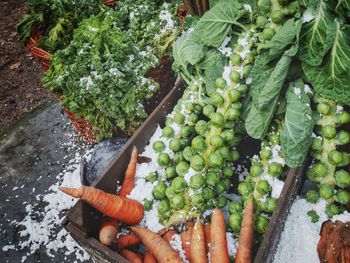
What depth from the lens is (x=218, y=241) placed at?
1.90 m

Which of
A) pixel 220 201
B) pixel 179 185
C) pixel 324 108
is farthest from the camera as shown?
pixel 220 201

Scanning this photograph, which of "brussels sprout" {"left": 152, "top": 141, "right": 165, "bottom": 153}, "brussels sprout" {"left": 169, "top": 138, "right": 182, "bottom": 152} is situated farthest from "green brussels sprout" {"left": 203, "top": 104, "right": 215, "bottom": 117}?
"brussels sprout" {"left": 152, "top": 141, "right": 165, "bottom": 153}

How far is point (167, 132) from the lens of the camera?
2.35 meters

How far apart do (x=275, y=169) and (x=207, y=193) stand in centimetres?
44

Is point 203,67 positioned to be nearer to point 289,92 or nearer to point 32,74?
point 289,92

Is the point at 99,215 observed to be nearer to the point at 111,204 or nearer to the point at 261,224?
the point at 111,204

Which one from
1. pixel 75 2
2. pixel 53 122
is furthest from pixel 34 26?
pixel 53 122

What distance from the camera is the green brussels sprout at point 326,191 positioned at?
2055 mm

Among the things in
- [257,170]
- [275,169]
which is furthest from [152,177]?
[275,169]

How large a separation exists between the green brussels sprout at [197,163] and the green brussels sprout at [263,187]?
37 cm

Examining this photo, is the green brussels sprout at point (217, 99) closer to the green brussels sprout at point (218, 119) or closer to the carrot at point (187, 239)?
the green brussels sprout at point (218, 119)

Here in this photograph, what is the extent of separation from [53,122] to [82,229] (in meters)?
2.44

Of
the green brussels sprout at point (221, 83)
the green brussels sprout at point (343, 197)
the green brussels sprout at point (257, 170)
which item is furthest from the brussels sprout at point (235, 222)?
the green brussels sprout at point (221, 83)

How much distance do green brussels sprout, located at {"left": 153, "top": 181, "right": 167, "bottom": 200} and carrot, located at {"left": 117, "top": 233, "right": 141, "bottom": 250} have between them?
29 cm
